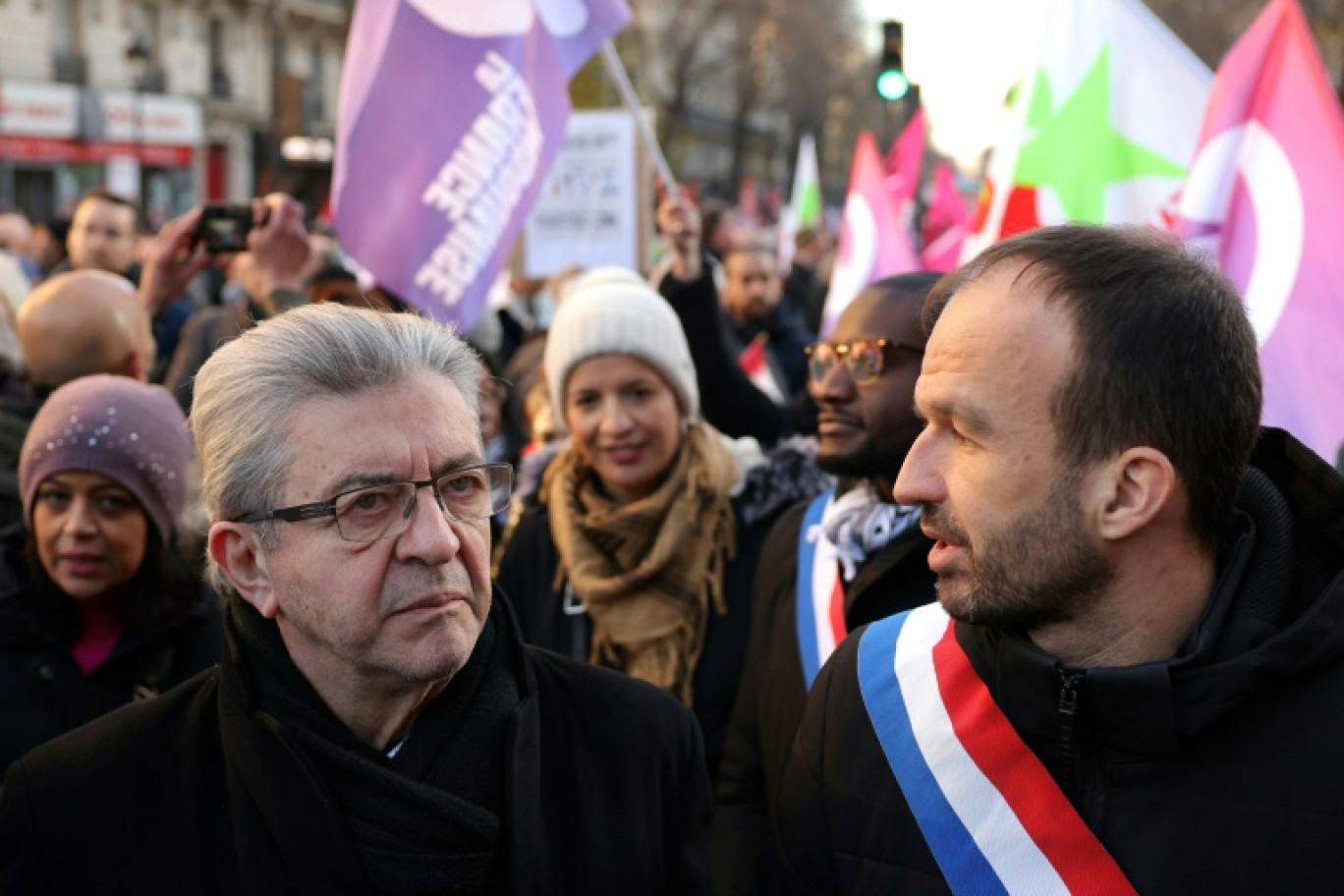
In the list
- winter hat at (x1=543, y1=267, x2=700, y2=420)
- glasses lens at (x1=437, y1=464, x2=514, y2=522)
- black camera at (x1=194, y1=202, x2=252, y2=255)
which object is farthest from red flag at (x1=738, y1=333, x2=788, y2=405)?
glasses lens at (x1=437, y1=464, x2=514, y2=522)

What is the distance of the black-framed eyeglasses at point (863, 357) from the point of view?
3.42 metres

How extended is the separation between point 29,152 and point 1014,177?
101 ft

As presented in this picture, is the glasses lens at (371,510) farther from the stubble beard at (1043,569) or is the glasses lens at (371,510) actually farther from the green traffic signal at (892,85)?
the green traffic signal at (892,85)

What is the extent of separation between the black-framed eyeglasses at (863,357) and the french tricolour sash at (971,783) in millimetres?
1144

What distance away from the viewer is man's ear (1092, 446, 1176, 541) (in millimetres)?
2002

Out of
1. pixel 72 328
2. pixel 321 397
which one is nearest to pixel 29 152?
pixel 72 328

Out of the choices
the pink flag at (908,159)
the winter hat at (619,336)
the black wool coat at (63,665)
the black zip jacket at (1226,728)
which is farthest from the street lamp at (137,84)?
the black zip jacket at (1226,728)

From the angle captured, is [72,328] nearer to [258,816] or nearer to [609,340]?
[609,340]

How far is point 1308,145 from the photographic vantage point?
411 centimetres

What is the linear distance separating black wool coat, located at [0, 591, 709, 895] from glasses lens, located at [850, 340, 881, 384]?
3.94 ft

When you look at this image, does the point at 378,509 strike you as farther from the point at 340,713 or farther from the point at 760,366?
the point at 760,366

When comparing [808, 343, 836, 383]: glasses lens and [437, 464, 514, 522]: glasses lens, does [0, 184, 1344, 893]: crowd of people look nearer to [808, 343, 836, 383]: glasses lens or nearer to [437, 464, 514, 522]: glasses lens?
[437, 464, 514, 522]: glasses lens

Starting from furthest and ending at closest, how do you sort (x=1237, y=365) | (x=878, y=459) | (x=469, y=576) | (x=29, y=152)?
1. (x=29, y=152)
2. (x=878, y=459)
3. (x=469, y=576)
4. (x=1237, y=365)

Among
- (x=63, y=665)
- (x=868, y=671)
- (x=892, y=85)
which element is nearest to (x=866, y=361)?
(x=868, y=671)
